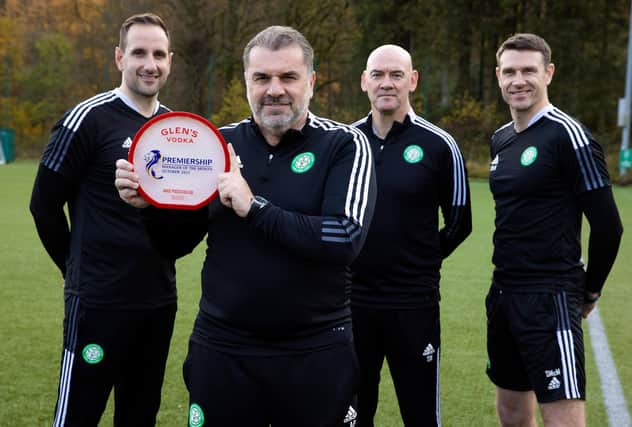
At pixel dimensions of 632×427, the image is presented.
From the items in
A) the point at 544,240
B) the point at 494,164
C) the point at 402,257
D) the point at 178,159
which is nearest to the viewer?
the point at 178,159

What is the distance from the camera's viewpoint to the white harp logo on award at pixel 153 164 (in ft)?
8.29

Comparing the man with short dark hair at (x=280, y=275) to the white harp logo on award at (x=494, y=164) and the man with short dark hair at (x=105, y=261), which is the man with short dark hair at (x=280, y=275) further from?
the white harp logo on award at (x=494, y=164)

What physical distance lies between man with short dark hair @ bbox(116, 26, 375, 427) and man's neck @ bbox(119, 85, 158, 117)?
3.96ft

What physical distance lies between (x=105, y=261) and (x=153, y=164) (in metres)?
1.12

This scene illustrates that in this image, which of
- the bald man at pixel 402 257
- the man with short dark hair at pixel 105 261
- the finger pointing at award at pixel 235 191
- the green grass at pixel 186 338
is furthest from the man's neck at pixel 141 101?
the green grass at pixel 186 338

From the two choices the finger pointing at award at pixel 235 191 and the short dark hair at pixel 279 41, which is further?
the short dark hair at pixel 279 41

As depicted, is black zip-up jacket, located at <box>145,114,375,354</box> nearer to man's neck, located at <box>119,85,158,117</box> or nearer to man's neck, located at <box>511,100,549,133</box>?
man's neck, located at <box>119,85,158,117</box>

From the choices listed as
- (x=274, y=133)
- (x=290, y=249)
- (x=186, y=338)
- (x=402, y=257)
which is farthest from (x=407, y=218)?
→ (x=186, y=338)

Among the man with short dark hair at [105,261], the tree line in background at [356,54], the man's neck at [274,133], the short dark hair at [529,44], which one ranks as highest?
the tree line in background at [356,54]

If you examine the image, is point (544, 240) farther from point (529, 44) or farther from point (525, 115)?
point (529, 44)

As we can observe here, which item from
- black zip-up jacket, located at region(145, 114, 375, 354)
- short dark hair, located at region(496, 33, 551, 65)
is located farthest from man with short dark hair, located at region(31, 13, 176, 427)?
short dark hair, located at region(496, 33, 551, 65)

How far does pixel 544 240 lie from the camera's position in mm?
3463

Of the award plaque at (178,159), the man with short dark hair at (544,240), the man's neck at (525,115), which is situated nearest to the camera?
the award plaque at (178,159)

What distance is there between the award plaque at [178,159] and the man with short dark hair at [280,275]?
6 centimetres
